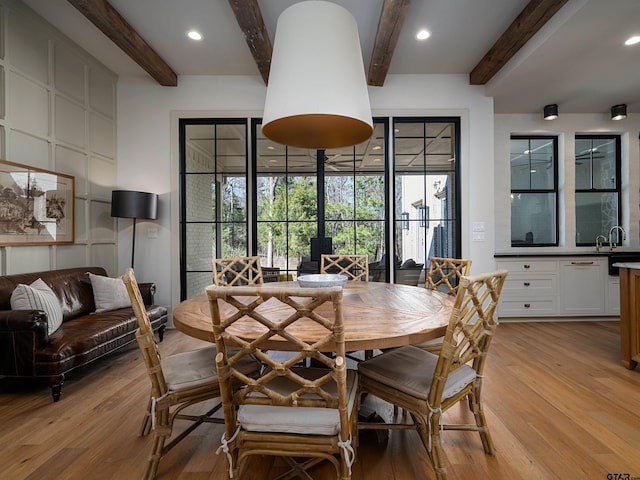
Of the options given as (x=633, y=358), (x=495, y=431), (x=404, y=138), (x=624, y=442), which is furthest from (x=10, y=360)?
(x=633, y=358)

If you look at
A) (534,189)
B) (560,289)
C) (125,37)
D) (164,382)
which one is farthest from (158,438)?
(534,189)

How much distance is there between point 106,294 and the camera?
122 inches

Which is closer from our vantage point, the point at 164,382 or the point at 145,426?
the point at 164,382

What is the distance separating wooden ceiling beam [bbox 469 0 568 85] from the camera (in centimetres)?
256

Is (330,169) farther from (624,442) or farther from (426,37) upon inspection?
(624,442)

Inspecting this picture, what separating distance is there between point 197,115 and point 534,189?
4.68m

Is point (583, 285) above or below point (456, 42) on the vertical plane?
below

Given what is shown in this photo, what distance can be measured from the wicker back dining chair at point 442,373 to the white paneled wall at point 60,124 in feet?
10.2

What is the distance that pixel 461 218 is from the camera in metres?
3.96

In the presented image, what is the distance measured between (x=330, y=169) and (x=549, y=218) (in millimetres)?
3229

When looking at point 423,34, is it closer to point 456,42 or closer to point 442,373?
point 456,42

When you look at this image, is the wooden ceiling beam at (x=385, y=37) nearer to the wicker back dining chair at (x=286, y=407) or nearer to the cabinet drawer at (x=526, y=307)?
the wicker back dining chair at (x=286, y=407)

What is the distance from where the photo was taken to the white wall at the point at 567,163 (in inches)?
173

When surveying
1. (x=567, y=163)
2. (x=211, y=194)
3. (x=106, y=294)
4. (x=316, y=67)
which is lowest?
(x=106, y=294)
